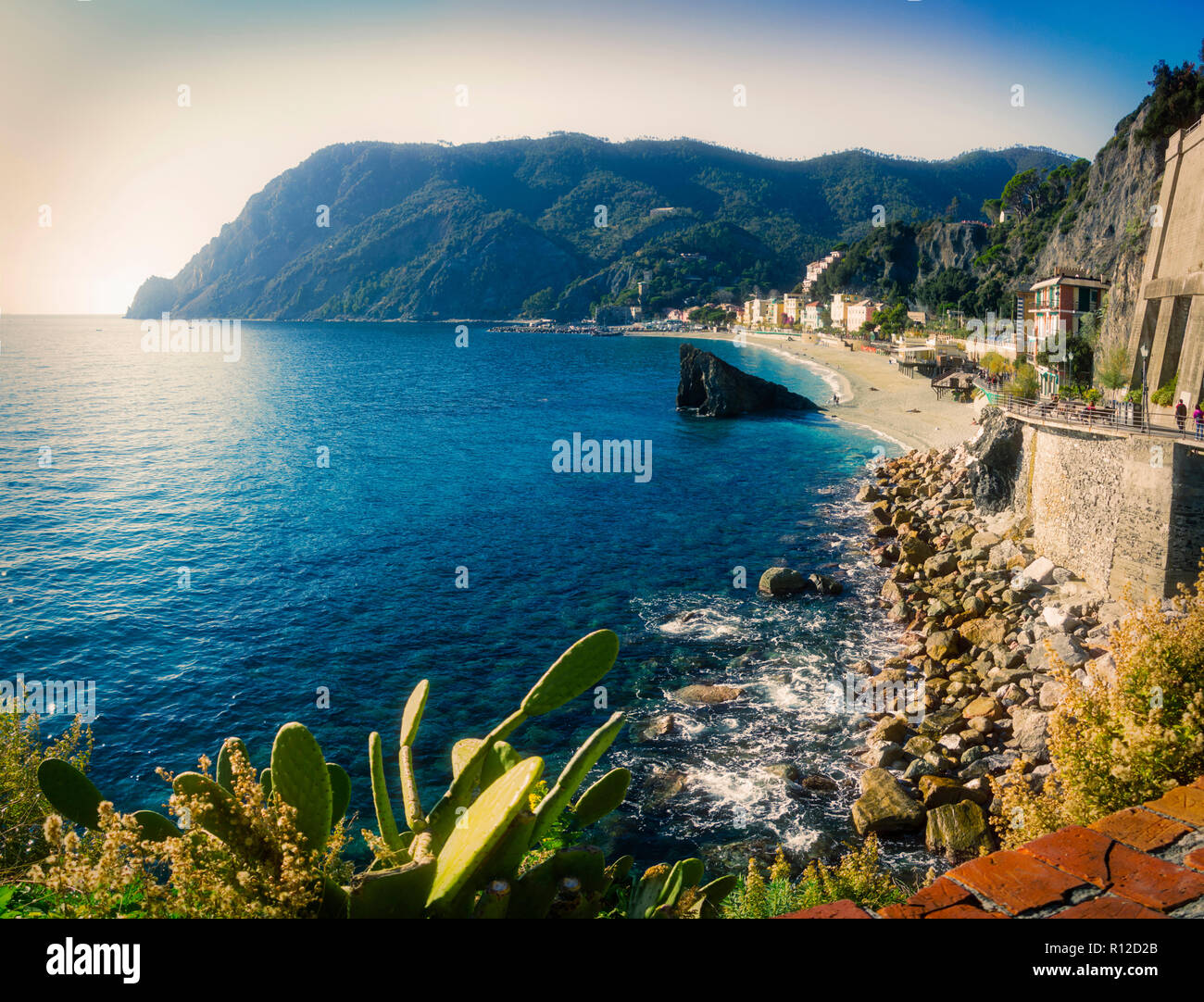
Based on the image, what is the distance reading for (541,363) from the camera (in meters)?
131

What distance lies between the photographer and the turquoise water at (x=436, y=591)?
19531mm

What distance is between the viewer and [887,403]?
231 feet

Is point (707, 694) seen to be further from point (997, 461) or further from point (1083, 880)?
point (997, 461)

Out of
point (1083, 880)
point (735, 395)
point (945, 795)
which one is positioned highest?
point (735, 395)

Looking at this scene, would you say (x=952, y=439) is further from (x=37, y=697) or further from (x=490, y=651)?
(x=37, y=697)

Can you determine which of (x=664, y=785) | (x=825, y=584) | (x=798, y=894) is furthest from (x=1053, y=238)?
(x=798, y=894)

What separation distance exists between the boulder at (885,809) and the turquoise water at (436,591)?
0.65 m

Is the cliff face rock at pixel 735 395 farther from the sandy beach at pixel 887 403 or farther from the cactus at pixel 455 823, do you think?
the cactus at pixel 455 823

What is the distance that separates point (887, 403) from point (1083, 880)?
72.4 meters

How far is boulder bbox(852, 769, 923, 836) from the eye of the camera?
52.4 ft

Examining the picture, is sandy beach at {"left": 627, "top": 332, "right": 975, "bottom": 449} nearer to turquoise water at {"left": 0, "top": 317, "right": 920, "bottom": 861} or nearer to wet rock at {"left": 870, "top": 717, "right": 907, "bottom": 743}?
turquoise water at {"left": 0, "top": 317, "right": 920, "bottom": 861}

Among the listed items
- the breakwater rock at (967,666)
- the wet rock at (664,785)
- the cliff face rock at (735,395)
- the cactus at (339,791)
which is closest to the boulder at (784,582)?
the breakwater rock at (967,666)

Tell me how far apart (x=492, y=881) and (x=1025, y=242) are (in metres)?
124
